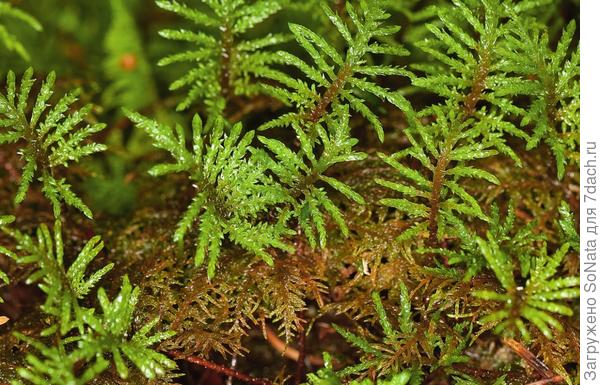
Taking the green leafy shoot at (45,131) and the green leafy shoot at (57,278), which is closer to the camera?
the green leafy shoot at (57,278)

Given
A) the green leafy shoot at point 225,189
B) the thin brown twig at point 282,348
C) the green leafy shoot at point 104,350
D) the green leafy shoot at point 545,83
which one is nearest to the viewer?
the green leafy shoot at point 104,350

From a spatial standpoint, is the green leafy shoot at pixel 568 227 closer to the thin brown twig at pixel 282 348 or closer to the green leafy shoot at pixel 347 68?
the green leafy shoot at pixel 347 68

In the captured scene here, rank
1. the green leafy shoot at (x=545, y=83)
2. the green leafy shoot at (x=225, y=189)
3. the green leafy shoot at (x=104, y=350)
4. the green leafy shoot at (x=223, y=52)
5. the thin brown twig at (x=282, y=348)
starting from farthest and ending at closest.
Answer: the thin brown twig at (x=282, y=348)
the green leafy shoot at (x=223, y=52)
the green leafy shoot at (x=545, y=83)
the green leafy shoot at (x=225, y=189)
the green leafy shoot at (x=104, y=350)

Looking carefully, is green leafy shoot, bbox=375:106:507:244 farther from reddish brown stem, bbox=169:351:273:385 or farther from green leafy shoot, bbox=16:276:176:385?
green leafy shoot, bbox=16:276:176:385

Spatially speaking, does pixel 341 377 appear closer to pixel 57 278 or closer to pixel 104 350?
pixel 104 350

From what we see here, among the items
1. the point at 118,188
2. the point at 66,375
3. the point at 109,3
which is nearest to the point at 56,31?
the point at 109,3

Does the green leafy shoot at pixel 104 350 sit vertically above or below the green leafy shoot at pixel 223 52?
below

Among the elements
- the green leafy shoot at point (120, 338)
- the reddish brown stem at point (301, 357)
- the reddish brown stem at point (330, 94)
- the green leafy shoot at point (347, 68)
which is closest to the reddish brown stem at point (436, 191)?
the green leafy shoot at point (347, 68)

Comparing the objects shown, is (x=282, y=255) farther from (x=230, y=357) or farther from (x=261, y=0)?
(x=261, y=0)
